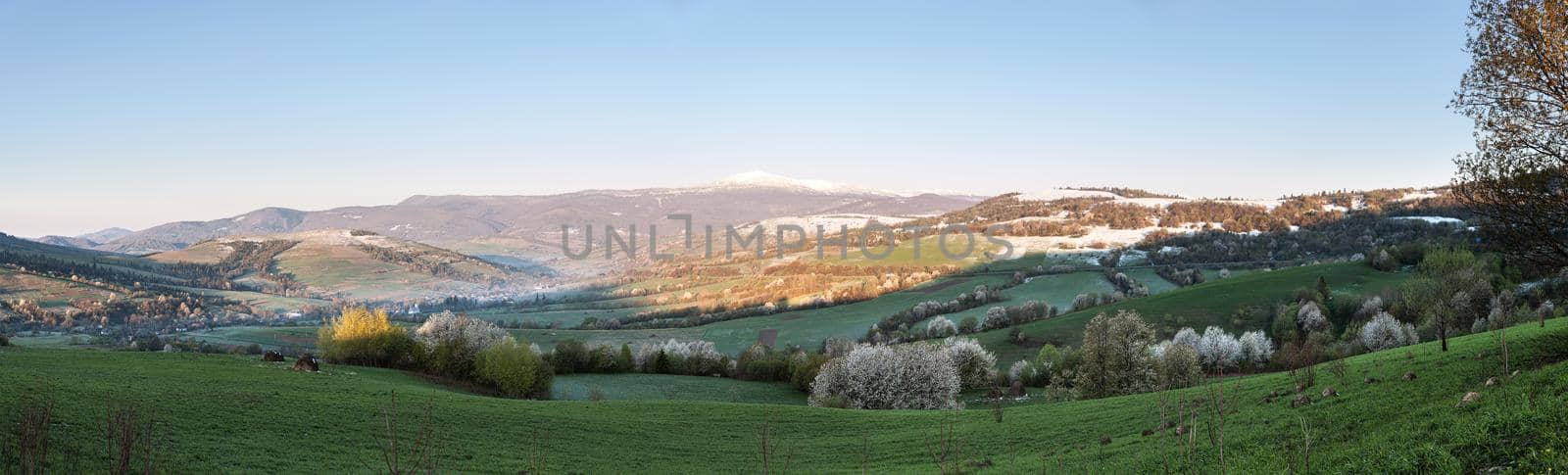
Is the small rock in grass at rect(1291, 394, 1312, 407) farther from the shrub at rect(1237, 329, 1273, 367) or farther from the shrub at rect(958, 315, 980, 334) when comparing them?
the shrub at rect(958, 315, 980, 334)

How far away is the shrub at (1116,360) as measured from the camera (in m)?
55.9

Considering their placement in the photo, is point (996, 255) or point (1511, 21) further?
point (996, 255)

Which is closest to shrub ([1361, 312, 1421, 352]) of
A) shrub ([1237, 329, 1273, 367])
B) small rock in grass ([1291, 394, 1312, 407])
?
shrub ([1237, 329, 1273, 367])

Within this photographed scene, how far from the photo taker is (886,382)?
6431 cm

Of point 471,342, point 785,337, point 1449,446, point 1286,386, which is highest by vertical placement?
point 1449,446

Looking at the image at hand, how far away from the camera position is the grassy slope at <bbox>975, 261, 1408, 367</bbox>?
101963 mm

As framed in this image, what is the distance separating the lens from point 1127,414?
98.7 ft

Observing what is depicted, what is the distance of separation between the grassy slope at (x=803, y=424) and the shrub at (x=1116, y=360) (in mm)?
21646

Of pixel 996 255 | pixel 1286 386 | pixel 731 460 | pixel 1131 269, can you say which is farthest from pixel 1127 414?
pixel 996 255

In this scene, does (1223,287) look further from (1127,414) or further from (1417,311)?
(1127,414)

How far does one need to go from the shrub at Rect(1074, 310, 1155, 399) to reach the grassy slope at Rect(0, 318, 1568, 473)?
2165 cm

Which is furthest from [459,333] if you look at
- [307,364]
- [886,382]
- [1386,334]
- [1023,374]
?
[1386,334]

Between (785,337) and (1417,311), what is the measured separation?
8595cm

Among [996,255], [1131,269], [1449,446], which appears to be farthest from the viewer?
[996,255]
